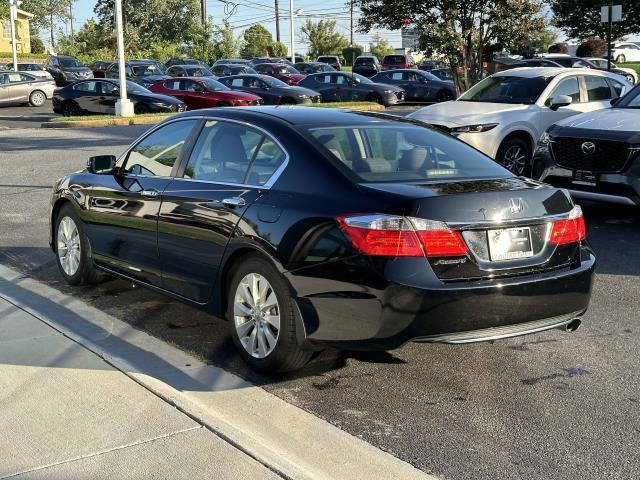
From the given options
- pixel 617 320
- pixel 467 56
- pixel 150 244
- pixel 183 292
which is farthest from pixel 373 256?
pixel 467 56

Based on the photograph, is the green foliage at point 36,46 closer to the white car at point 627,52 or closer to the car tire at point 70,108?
the white car at point 627,52

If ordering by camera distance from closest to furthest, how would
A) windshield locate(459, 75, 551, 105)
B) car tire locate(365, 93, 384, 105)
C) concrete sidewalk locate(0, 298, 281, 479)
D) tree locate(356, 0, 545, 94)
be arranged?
concrete sidewalk locate(0, 298, 281, 479) → windshield locate(459, 75, 551, 105) → tree locate(356, 0, 545, 94) → car tire locate(365, 93, 384, 105)

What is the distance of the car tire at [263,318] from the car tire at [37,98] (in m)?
31.3

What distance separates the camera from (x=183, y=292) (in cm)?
575

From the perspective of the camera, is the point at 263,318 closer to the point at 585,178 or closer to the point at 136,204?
the point at 136,204

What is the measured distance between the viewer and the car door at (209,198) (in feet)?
17.4

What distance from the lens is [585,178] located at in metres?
9.30

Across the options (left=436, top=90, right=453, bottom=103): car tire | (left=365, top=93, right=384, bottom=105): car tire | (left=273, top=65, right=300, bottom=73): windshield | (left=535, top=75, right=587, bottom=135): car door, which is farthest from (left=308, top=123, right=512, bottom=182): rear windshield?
(left=273, top=65, right=300, bottom=73): windshield

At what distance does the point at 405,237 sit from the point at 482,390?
1073 mm

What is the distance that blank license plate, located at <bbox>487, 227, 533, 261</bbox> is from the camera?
15.3 feet

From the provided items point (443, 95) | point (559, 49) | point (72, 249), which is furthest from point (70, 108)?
point (559, 49)

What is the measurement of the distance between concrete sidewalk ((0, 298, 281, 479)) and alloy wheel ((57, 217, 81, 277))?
6.42 feet

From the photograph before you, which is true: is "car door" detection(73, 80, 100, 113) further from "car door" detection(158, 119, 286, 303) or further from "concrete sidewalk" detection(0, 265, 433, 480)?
"concrete sidewalk" detection(0, 265, 433, 480)

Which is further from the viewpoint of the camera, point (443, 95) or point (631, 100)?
point (443, 95)
